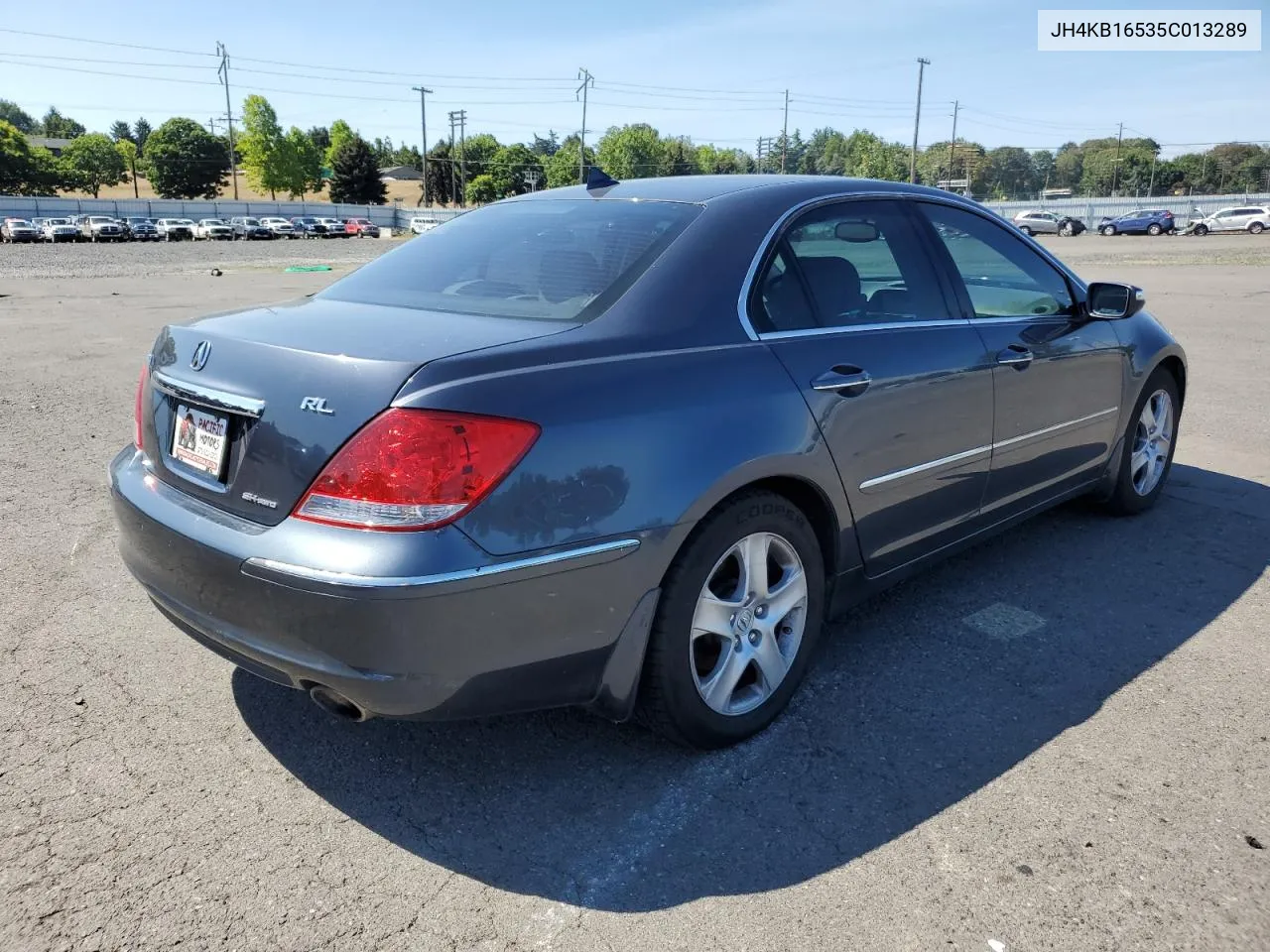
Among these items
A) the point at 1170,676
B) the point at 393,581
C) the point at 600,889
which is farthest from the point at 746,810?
the point at 1170,676

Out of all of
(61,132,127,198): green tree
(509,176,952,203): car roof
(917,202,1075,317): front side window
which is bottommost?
(917,202,1075,317): front side window

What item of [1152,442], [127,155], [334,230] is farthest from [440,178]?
[1152,442]

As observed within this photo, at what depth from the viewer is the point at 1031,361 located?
3.90 meters

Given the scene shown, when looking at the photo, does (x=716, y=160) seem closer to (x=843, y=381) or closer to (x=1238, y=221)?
(x=1238, y=221)

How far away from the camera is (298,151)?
359ft

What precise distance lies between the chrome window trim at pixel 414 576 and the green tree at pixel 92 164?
413ft

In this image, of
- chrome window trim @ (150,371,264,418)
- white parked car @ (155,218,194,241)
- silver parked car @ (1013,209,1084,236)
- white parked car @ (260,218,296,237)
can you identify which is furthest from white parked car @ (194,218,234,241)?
chrome window trim @ (150,371,264,418)

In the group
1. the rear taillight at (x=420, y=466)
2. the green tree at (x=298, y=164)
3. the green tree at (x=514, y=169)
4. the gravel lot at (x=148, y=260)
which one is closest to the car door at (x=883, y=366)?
the rear taillight at (x=420, y=466)

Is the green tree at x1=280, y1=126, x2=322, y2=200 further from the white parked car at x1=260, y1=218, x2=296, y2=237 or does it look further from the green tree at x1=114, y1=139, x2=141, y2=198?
the white parked car at x1=260, y1=218, x2=296, y2=237

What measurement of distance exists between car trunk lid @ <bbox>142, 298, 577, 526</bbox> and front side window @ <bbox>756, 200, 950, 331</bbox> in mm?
929

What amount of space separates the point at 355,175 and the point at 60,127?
295 ft

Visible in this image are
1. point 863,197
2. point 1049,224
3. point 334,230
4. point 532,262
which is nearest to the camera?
point 532,262

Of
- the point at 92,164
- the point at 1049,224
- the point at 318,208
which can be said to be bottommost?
the point at 1049,224

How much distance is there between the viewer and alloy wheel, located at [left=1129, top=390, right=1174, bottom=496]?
16.4 ft
